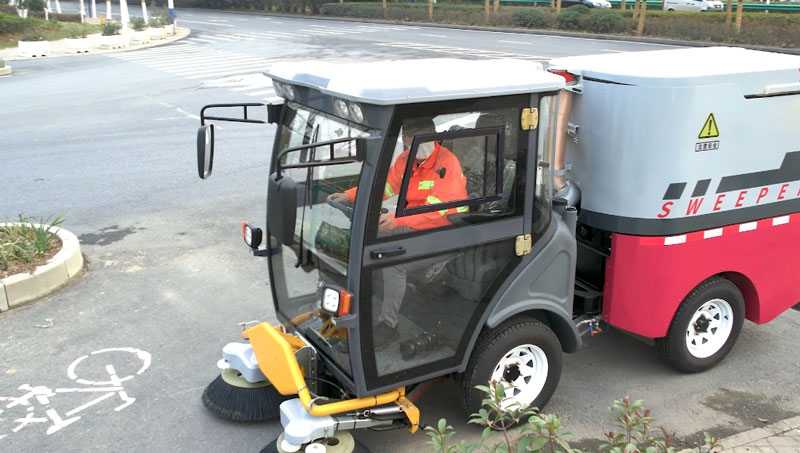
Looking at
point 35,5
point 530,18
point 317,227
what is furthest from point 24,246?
point 35,5

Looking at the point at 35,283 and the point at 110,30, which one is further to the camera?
the point at 110,30

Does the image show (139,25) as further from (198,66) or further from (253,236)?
(253,236)

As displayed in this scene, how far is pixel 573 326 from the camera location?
4.56 m

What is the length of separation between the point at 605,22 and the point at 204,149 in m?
28.1

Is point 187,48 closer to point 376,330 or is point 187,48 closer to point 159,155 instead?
point 159,155

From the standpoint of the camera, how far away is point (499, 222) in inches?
160

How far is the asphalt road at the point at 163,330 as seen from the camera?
4.64 m

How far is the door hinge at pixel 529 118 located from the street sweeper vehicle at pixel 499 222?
0.01m

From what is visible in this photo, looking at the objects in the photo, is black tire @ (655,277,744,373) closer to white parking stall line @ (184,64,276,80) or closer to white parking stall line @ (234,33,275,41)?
white parking stall line @ (184,64,276,80)

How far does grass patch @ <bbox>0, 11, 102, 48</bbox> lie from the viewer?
29344 millimetres

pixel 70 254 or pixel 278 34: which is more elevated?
pixel 278 34

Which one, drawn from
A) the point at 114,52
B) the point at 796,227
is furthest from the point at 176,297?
the point at 114,52

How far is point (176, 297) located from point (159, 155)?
5.53 m

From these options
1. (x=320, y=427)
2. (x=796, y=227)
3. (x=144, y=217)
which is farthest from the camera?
(x=144, y=217)
